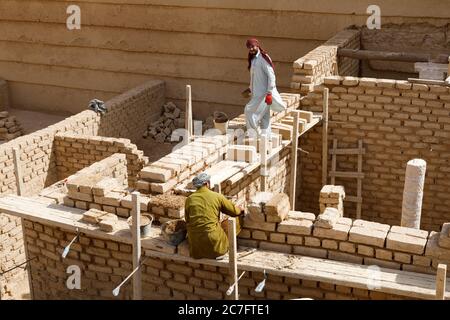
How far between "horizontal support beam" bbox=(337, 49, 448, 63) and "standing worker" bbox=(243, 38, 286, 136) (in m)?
2.85

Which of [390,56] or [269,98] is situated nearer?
[269,98]

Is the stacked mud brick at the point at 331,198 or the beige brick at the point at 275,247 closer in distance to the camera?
the beige brick at the point at 275,247

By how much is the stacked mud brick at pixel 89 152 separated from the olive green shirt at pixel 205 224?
180 inches

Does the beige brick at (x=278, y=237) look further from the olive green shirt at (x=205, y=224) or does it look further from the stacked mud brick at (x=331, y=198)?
the stacked mud brick at (x=331, y=198)

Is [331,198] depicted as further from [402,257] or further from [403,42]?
[403,42]

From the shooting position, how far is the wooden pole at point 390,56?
35.3ft

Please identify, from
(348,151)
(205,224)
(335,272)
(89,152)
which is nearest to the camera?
(335,272)

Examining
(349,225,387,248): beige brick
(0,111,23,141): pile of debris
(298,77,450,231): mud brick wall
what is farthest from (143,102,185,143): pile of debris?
(349,225,387,248): beige brick

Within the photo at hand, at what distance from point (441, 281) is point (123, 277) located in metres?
3.39

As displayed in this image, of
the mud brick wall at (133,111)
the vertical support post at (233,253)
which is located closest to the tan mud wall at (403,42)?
the mud brick wall at (133,111)

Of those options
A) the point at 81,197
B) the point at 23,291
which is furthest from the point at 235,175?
the point at 23,291

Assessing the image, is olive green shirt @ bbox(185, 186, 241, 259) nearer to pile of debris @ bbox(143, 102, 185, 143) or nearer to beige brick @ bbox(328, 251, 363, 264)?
beige brick @ bbox(328, 251, 363, 264)

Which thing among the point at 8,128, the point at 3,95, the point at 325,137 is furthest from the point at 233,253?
the point at 3,95

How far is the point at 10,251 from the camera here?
9.47 m
